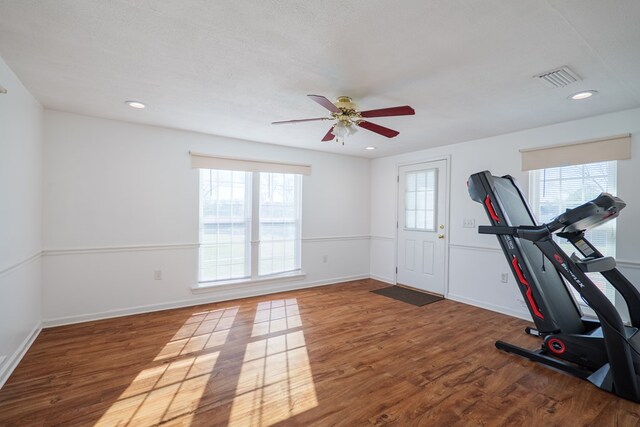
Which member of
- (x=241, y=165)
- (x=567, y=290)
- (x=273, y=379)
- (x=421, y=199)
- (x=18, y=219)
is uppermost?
(x=241, y=165)

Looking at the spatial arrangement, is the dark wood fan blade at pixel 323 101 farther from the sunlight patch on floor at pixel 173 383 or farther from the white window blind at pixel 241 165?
the white window blind at pixel 241 165

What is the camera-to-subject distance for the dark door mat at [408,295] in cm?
431

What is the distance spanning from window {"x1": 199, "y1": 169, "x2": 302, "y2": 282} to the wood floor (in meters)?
0.94

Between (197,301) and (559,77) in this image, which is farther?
(197,301)

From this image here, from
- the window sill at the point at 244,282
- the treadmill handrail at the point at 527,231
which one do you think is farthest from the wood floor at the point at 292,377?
the treadmill handrail at the point at 527,231

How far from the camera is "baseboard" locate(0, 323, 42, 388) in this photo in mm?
2184

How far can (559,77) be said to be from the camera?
2205 millimetres

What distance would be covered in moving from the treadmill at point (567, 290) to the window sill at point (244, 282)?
2.97 meters

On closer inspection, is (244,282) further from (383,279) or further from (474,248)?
(474,248)

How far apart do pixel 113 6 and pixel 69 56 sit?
33.2 inches

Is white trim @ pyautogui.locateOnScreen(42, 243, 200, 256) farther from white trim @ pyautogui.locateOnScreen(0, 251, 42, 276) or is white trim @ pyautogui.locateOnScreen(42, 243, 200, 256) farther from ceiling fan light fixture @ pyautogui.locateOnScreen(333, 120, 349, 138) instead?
ceiling fan light fixture @ pyautogui.locateOnScreen(333, 120, 349, 138)

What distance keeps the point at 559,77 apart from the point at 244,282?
4.16m

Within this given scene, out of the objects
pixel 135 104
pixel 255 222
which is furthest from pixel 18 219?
pixel 255 222

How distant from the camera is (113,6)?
1.52 metres
